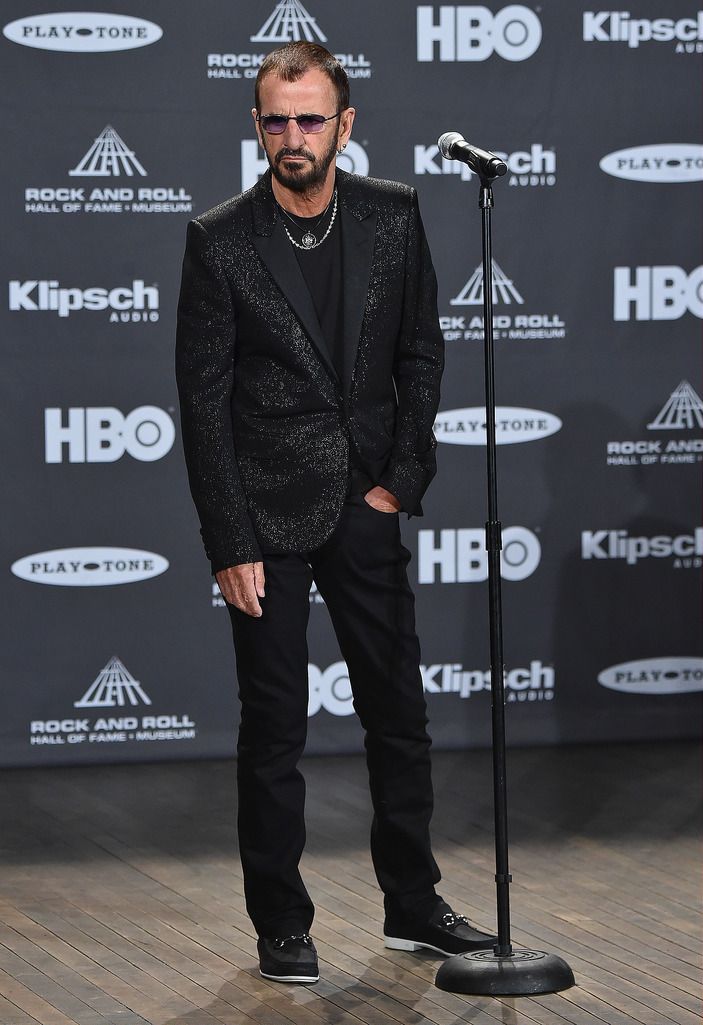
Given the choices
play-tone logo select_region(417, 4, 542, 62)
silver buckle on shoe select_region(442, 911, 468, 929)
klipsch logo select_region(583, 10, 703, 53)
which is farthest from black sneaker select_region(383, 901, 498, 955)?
klipsch logo select_region(583, 10, 703, 53)

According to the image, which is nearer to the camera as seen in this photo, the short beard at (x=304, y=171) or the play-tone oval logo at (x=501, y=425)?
the short beard at (x=304, y=171)

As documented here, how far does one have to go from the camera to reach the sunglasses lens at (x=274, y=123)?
2684 mm

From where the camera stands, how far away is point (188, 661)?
14.6 ft

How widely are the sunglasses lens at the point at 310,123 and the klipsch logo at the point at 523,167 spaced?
5.61 feet

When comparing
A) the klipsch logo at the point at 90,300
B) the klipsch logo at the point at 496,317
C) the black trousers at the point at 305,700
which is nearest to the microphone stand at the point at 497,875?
the black trousers at the point at 305,700

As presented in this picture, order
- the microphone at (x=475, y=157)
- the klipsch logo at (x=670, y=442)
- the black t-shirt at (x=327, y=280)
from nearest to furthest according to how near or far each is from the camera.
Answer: the microphone at (x=475, y=157) < the black t-shirt at (x=327, y=280) < the klipsch logo at (x=670, y=442)

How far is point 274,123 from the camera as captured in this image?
8.84 ft

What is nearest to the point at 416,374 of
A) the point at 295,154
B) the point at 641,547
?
the point at 295,154

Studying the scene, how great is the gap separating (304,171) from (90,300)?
171cm

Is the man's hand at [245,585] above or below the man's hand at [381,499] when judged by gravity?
below

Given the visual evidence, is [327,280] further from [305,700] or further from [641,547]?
[641,547]

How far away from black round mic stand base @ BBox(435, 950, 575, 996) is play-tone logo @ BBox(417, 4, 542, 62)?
2644 millimetres

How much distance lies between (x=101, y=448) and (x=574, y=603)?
150cm

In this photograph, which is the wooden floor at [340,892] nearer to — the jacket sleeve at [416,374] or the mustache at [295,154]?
the jacket sleeve at [416,374]
